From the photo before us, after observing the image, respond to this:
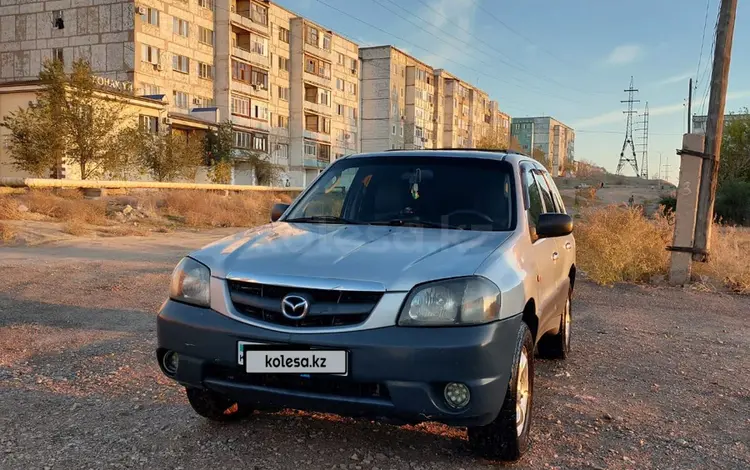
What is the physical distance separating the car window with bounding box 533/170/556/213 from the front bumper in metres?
2.14

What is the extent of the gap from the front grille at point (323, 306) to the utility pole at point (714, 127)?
9508 millimetres

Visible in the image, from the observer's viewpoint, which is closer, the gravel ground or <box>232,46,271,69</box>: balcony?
the gravel ground

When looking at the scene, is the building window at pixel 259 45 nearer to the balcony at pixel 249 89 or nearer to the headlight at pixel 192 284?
the balcony at pixel 249 89

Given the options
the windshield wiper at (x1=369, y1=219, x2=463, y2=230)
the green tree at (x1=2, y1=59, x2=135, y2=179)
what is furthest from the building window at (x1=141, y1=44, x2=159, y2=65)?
the windshield wiper at (x1=369, y1=219, x2=463, y2=230)

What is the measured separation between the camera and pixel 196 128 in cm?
4588

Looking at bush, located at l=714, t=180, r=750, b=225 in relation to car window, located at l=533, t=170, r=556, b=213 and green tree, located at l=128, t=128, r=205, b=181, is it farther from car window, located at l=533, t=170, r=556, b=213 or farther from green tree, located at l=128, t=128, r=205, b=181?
green tree, located at l=128, t=128, r=205, b=181

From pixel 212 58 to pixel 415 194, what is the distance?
49962 millimetres

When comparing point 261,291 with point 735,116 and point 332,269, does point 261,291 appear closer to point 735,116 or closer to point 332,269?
point 332,269

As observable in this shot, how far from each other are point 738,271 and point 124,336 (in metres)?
9.60

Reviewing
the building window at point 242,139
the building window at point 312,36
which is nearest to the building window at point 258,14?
the building window at point 312,36

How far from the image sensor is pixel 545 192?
16.2ft

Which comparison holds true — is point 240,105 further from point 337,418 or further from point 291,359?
point 291,359

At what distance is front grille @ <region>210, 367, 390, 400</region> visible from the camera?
2670mm

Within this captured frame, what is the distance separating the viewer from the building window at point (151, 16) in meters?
42.4
